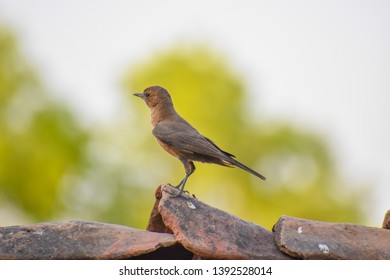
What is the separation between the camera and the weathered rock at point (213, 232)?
246 inches

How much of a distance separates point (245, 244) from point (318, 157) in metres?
35.1

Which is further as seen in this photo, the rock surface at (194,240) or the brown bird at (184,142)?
the brown bird at (184,142)

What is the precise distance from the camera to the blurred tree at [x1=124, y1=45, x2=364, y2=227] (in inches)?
1529

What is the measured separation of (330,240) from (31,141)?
32.9 metres

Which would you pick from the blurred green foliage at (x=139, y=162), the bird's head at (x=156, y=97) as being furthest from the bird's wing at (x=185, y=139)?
the blurred green foliage at (x=139, y=162)

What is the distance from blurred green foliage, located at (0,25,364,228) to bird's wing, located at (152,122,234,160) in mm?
27935

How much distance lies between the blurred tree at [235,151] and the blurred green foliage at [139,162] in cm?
6

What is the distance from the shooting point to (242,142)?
4400 cm

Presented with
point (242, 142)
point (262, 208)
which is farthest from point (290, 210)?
point (242, 142)

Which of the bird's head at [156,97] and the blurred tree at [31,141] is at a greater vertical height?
the blurred tree at [31,141]

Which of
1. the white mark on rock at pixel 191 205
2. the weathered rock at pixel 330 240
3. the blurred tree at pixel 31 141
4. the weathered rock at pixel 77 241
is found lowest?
the weathered rock at pixel 77 241

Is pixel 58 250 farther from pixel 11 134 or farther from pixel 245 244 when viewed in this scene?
pixel 11 134

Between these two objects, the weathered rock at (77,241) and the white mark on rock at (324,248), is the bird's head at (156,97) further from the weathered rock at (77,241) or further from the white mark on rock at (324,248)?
the white mark on rock at (324,248)
